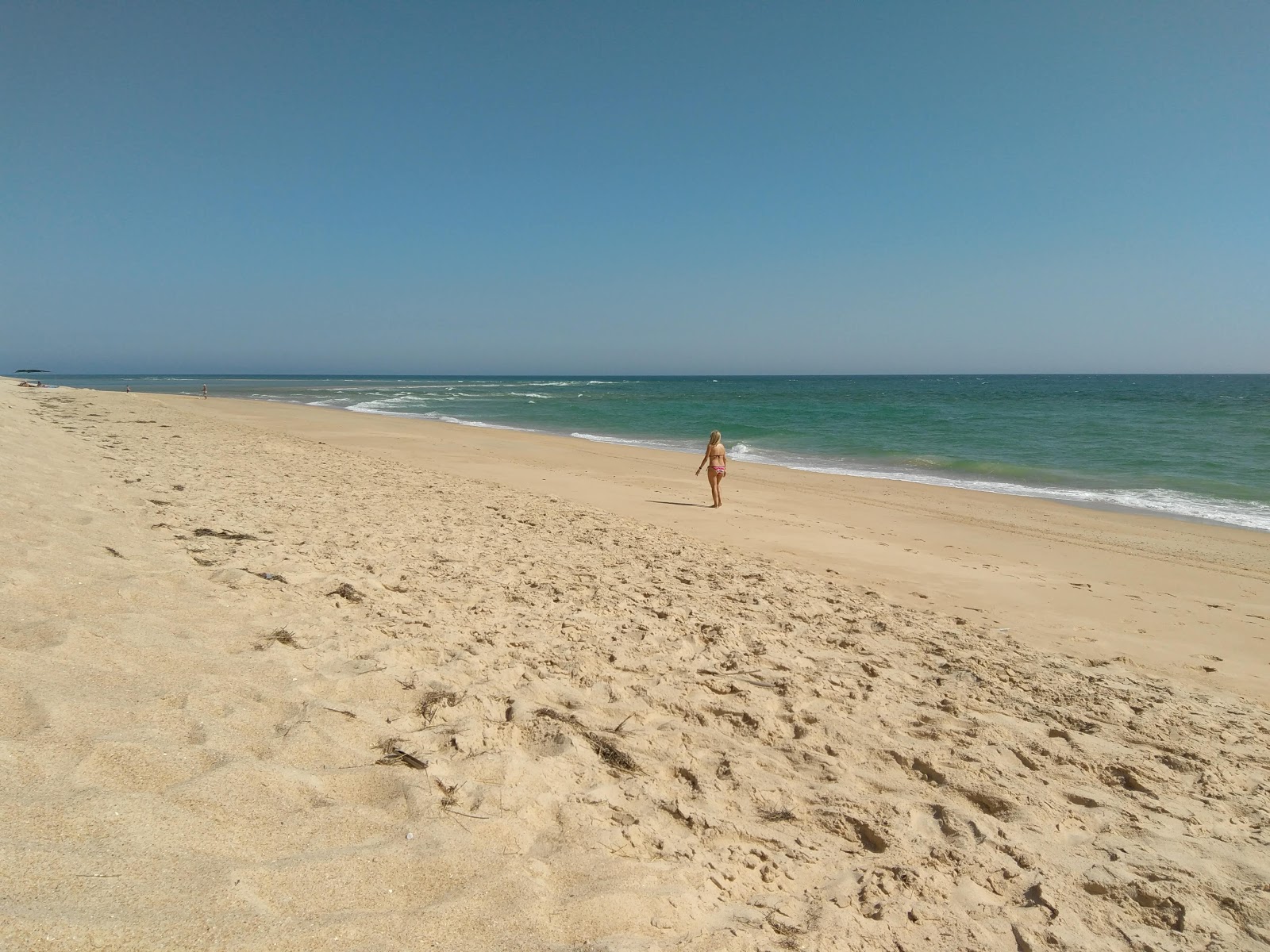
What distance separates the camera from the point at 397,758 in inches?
115

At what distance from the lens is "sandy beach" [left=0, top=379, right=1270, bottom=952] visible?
2.15 meters

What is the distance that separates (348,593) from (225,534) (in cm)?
182

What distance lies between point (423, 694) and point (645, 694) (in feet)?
4.10

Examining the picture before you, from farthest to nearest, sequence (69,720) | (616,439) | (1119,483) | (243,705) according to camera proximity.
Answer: (616,439)
(1119,483)
(243,705)
(69,720)

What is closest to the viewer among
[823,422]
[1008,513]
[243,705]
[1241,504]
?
[243,705]

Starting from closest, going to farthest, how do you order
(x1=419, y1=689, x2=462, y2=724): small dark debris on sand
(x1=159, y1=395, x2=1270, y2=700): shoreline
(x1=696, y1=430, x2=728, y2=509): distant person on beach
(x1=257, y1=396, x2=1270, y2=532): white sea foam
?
(x1=419, y1=689, x2=462, y2=724): small dark debris on sand, (x1=159, y1=395, x2=1270, y2=700): shoreline, (x1=696, y1=430, x2=728, y2=509): distant person on beach, (x1=257, y1=396, x2=1270, y2=532): white sea foam

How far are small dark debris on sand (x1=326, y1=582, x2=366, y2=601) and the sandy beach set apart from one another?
0.16 feet

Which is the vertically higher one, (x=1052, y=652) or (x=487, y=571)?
(x=487, y=571)

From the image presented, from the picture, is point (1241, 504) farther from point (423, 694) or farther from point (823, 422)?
point (823, 422)

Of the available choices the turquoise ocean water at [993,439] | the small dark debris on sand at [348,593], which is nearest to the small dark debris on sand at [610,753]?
the small dark debris on sand at [348,593]

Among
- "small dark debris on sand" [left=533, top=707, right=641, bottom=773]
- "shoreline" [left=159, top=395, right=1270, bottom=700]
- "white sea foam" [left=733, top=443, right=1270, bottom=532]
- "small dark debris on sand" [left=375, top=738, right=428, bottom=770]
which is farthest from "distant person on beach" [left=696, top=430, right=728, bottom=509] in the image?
"small dark debris on sand" [left=375, top=738, right=428, bottom=770]

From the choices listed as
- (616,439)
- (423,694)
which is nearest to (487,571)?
(423,694)

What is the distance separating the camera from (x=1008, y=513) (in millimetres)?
12398

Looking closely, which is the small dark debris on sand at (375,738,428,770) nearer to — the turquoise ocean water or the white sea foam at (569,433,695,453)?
the turquoise ocean water
